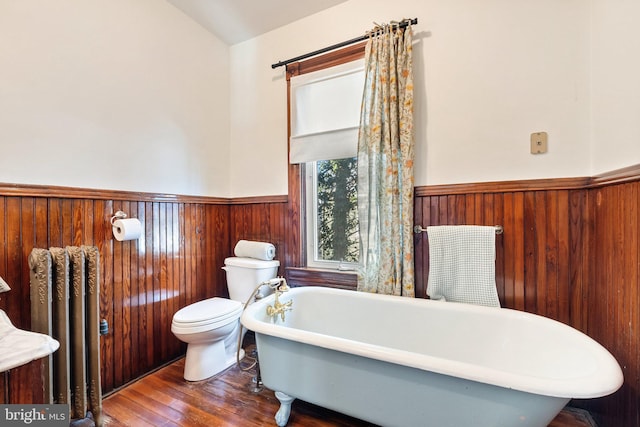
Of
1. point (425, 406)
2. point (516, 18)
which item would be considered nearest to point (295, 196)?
point (425, 406)

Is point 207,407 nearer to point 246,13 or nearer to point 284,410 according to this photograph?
point 284,410

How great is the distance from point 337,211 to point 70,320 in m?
1.68

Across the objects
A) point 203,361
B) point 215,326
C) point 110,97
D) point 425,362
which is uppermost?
point 110,97

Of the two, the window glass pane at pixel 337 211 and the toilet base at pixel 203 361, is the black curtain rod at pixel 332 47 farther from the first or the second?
the toilet base at pixel 203 361

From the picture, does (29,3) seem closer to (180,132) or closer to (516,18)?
(180,132)

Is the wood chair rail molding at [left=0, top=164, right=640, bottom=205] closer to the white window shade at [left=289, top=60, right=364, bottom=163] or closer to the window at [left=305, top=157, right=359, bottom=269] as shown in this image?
the window at [left=305, top=157, right=359, bottom=269]

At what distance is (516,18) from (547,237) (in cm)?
125

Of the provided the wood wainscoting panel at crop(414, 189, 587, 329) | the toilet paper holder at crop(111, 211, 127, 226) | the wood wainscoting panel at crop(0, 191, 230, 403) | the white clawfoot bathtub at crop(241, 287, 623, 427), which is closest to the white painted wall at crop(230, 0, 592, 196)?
the wood wainscoting panel at crop(414, 189, 587, 329)

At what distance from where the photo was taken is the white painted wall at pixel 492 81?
1534 millimetres

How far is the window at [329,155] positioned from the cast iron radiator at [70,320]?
1.38 m

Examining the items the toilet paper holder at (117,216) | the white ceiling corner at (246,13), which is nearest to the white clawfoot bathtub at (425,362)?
the toilet paper holder at (117,216)

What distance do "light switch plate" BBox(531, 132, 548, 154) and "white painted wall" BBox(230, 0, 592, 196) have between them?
0.09ft

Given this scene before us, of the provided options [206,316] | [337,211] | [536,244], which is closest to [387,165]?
[337,211]

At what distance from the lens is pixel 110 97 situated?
1.72 m
